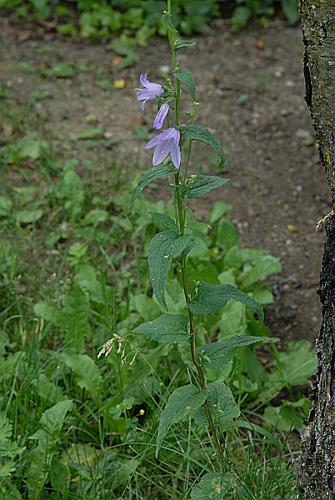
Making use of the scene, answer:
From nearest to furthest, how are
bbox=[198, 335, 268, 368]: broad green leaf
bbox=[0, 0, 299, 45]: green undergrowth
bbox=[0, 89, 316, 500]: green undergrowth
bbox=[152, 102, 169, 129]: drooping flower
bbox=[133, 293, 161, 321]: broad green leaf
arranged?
bbox=[152, 102, 169, 129]: drooping flower < bbox=[198, 335, 268, 368]: broad green leaf < bbox=[0, 89, 316, 500]: green undergrowth < bbox=[133, 293, 161, 321]: broad green leaf < bbox=[0, 0, 299, 45]: green undergrowth

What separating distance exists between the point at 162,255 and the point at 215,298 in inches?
7.4

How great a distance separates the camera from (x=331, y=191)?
2076 mm

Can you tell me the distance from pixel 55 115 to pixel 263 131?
1018 millimetres

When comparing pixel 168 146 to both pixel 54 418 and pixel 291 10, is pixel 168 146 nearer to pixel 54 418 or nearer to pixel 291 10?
pixel 54 418

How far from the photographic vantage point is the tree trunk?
2029 millimetres

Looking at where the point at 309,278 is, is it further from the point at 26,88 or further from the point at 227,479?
the point at 26,88

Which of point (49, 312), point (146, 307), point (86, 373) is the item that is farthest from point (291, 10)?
point (86, 373)

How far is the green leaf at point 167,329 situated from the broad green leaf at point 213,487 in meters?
0.36

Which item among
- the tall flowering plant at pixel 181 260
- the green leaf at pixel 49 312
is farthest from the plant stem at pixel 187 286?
the green leaf at pixel 49 312

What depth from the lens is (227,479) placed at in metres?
2.19

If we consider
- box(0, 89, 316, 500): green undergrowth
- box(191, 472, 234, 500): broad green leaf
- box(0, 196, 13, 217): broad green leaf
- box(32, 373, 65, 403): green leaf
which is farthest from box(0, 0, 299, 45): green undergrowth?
box(191, 472, 234, 500): broad green leaf

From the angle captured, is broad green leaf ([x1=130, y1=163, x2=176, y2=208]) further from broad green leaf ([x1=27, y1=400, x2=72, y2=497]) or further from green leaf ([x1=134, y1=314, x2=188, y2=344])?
broad green leaf ([x1=27, y1=400, x2=72, y2=497])

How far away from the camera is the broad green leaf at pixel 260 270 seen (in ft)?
10.8

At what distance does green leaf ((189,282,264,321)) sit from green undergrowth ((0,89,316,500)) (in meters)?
0.11
